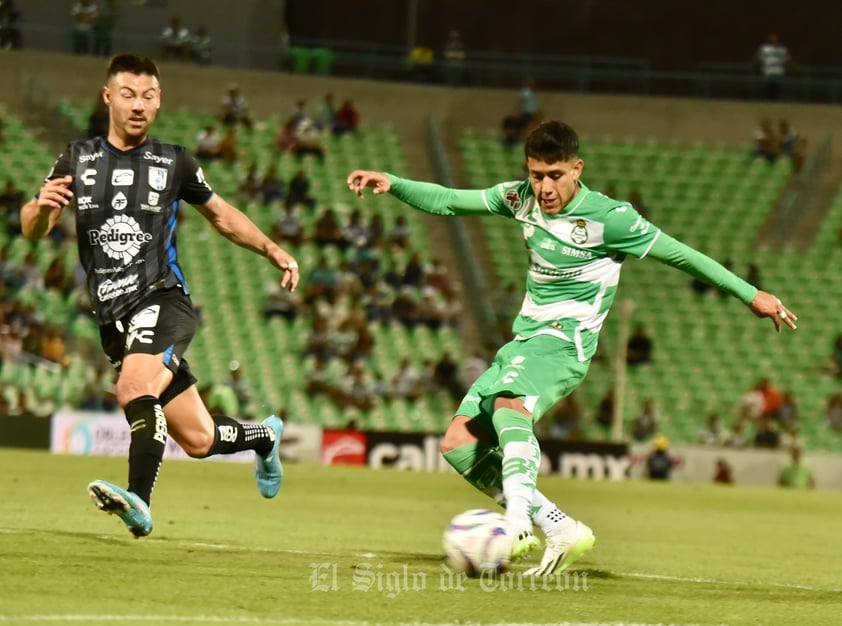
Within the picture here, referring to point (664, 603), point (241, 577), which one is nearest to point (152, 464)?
point (241, 577)

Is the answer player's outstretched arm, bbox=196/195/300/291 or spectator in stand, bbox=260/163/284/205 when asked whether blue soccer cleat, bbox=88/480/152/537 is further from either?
spectator in stand, bbox=260/163/284/205

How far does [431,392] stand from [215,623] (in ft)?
67.9

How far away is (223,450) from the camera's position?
905cm

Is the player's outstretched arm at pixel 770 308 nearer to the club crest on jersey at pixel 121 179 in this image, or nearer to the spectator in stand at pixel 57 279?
the club crest on jersey at pixel 121 179

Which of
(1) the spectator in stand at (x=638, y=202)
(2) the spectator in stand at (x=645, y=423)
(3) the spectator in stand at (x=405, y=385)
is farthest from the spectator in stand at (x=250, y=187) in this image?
(2) the spectator in stand at (x=645, y=423)

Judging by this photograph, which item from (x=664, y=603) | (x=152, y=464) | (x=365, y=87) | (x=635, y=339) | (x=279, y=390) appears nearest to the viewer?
(x=664, y=603)

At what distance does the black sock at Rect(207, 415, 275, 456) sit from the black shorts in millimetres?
552

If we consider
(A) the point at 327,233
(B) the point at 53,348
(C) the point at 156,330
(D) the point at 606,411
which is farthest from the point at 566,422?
(C) the point at 156,330

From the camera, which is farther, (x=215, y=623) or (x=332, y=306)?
(x=332, y=306)

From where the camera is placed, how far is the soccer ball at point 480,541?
7.38m

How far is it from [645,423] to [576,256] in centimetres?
1845

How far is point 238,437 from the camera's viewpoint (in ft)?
30.0

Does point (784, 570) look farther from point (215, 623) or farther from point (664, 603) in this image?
point (215, 623)

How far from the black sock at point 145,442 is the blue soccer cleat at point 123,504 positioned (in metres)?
0.16
